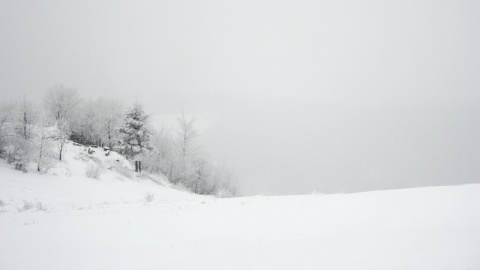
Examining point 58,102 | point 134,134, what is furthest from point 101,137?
point 134,134

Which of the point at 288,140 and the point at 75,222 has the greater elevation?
the point at 288,140

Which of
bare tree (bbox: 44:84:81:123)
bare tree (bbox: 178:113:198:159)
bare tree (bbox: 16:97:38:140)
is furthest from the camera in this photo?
bare tree (bbox: 44:84:81:123)

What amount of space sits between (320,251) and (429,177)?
99.0 m

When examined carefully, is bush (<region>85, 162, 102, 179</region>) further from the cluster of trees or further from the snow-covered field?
the snow-covered field

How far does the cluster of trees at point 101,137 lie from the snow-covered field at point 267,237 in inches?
721

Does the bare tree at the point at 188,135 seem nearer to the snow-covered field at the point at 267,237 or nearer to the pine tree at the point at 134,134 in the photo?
the pine tree at the point at 134,134

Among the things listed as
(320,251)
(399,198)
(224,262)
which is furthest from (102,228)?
(399,198)

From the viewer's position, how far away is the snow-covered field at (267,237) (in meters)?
4.40

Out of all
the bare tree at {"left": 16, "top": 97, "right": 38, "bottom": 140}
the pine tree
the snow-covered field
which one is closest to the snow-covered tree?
the pine tree

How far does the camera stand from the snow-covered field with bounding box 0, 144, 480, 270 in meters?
4.40

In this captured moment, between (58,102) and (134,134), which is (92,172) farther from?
(58,102)

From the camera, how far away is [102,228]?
649cm

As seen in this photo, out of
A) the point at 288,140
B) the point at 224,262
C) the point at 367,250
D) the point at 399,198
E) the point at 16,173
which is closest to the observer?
the point at 224,262

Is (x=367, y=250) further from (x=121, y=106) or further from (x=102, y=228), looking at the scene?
(x=121, y=106)
